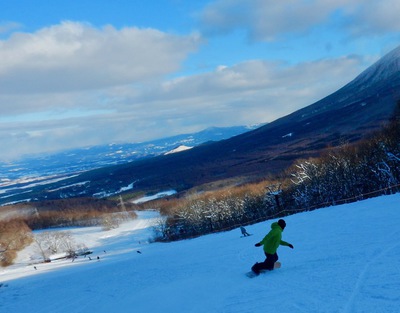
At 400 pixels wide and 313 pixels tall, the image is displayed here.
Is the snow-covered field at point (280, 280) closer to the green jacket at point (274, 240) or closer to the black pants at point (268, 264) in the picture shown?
the black pants at point (268, 264)

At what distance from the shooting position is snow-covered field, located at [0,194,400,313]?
9.02 metres

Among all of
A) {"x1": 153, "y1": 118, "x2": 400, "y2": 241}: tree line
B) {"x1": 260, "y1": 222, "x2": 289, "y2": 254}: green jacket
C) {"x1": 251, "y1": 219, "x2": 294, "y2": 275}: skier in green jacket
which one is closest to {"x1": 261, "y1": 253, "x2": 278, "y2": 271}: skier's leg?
{"x1": 251, "y1": 219, "x2": 294, "y2": 275}: skier in green jacket

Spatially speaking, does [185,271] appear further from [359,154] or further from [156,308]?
[359,154]

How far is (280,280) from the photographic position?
11.3 m

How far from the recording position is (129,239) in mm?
109062

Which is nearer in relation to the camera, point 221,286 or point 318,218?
point 221,286

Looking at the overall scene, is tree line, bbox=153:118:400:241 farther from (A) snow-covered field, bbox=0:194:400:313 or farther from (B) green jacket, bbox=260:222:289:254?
(B) green jacket, bbox=260:222:289:254

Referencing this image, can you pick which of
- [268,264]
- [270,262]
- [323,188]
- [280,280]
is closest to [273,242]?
[270,262]

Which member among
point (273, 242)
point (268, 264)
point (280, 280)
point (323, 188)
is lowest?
point (323, 188)

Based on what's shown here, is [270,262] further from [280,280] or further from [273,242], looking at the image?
[280,280]

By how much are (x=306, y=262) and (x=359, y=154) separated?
1994 inches

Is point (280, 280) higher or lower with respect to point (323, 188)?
higher

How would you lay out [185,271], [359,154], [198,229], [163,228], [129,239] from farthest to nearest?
[129,239] < [163,228] < [198,229] < [359,154] < [185,271]

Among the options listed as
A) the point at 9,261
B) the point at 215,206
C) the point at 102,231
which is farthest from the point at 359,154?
the point at 102,231
